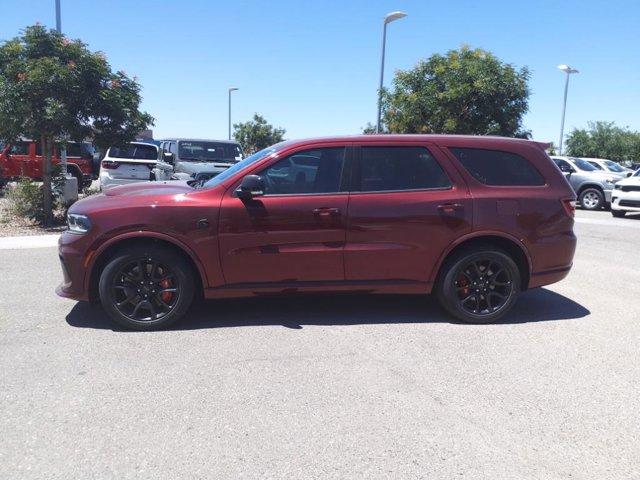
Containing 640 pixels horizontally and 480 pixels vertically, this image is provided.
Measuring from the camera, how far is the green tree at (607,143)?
157 ft

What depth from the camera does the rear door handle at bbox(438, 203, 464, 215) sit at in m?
5.21

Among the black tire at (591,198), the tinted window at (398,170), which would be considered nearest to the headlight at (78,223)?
the tinted window at (398,170)

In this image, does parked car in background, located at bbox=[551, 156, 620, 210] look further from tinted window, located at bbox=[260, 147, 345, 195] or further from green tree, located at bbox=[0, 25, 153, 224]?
tinted window, located at bbox=[260, 147, 345, 195]

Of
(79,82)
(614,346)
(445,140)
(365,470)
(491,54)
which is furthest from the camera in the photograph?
(491,54)

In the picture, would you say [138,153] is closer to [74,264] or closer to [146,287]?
[74,264]

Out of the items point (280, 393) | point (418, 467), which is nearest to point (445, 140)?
point (280, 393)

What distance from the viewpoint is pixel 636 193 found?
50.6 ft

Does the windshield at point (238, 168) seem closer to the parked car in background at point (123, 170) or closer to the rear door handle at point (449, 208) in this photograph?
the rear door handle at point (449, 208)

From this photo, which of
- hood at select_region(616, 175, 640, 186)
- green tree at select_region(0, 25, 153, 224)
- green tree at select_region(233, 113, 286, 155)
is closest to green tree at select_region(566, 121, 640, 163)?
green tree at select_region(233, 113, 286, 155)

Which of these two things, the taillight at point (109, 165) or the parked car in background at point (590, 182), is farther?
the parked car in background at point (590, 182)

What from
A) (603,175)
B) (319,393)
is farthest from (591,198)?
(319,393)

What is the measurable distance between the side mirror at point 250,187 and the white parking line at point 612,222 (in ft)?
39.2

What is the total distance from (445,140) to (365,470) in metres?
3.41

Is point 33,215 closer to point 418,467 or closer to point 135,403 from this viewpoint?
point 135,403
